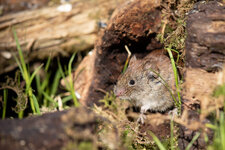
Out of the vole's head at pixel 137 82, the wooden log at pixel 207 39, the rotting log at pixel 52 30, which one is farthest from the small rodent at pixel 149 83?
the rotting log at pixel 52 30

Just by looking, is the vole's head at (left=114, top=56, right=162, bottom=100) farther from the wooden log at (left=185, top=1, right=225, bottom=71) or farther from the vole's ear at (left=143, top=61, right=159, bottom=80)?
the wooden log at (left=185, top=1, right=225, bottom=71)

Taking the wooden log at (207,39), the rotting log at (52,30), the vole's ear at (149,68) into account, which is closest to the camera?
the wooden log at (207,39)

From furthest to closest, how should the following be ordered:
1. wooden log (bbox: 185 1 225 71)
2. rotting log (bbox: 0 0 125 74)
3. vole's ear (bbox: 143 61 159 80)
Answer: rotting log (bbox: 0 0 125 74), vole's ear (bbox: 143 61 159 80), wooden log (bbox: 185 1 225 71)

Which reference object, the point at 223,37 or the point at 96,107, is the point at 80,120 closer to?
the point at 223,37

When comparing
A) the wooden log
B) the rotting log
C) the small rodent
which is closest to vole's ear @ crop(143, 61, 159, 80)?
the small rodent

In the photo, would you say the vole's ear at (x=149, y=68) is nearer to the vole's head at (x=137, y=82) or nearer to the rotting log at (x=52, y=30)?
the vole's head at (x=137, y=82)

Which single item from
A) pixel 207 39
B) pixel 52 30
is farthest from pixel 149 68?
pixel 52 30
